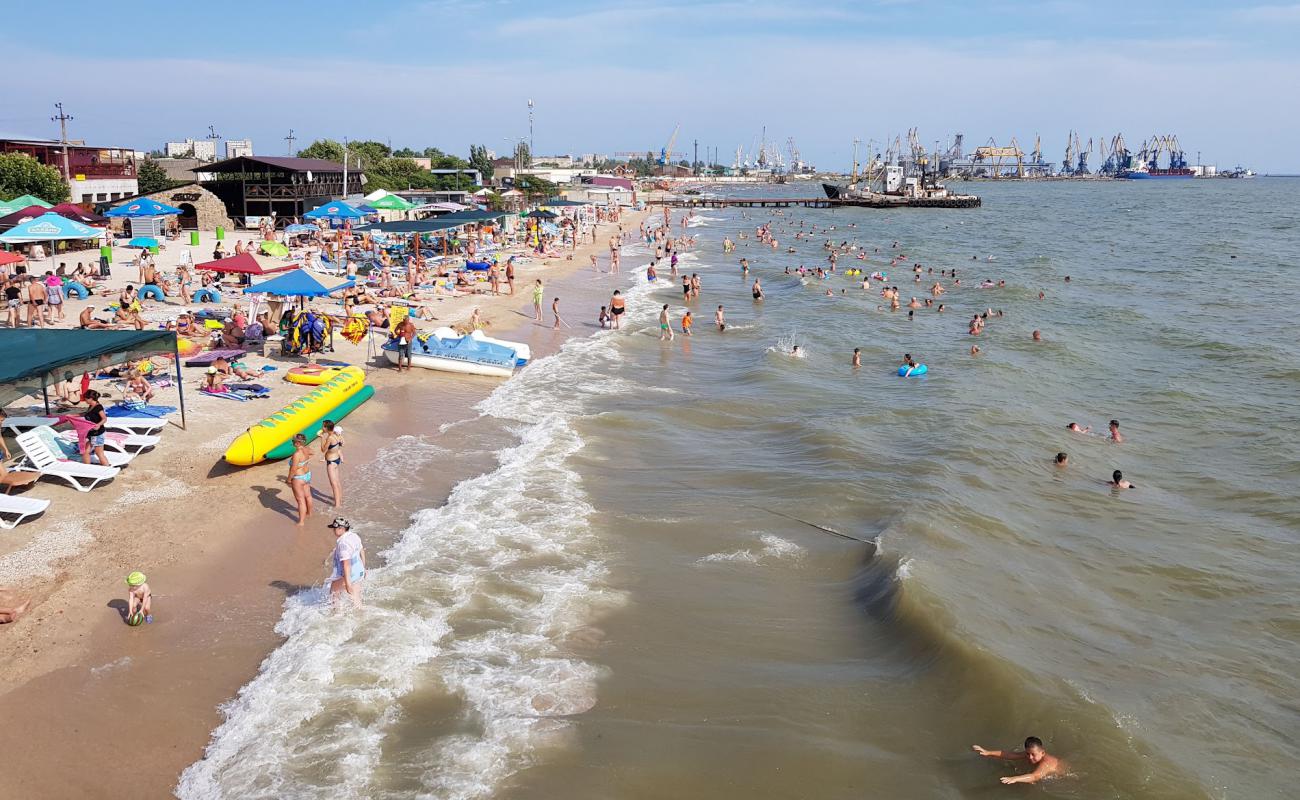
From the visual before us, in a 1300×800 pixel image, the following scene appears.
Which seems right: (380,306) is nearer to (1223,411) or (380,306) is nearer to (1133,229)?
(1223,411)

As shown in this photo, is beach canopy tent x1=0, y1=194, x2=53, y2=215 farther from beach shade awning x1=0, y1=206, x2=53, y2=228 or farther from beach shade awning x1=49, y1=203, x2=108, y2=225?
beach shade awning x1=49, y1=203, x2=108, y2=225

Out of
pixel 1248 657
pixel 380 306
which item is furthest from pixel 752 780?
pixel 380 306

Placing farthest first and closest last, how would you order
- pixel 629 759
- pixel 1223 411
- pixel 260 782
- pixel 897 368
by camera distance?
pixel 897 368 < pixel 1223 411 < pixel 629 759 < pixel 260 782

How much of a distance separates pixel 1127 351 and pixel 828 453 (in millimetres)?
14555

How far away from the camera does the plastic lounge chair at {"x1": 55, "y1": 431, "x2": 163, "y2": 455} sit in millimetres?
12156

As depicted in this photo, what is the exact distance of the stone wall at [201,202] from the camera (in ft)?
121

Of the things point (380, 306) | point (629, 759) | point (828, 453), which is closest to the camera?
point (629, 759)

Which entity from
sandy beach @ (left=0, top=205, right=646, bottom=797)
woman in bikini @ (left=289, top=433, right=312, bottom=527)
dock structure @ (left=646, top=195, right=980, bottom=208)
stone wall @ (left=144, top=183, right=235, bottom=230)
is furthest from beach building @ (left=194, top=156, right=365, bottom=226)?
dock structure @ (left=646, top=195, right=980, bottom=208)

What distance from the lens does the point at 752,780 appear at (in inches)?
275

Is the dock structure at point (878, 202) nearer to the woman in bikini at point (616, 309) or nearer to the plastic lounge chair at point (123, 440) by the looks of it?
the woman in bikini at point (616, 309)

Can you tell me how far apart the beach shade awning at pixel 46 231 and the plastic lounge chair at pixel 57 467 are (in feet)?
43.7

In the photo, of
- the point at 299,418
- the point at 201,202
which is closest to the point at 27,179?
the point at 201,202

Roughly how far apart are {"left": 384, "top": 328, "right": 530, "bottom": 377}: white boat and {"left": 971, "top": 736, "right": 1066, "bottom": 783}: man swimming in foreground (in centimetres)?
1374

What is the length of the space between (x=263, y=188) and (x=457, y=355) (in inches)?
1144
